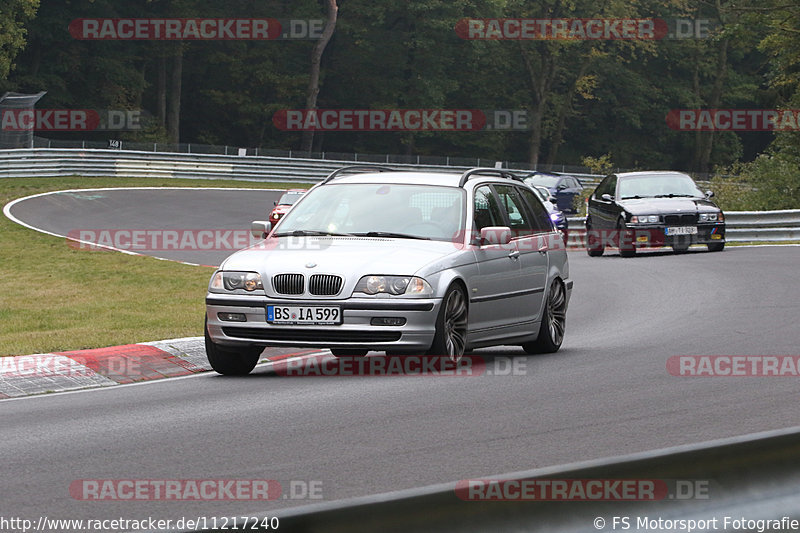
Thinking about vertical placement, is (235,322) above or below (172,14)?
below

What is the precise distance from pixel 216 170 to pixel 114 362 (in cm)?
4757

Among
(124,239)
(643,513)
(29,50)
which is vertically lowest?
(124,239)

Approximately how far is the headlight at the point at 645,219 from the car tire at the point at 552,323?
1341 cm

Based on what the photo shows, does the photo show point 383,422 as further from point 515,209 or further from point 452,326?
point 515,209

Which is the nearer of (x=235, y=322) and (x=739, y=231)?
(x=235, y=322)

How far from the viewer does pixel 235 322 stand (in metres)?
9.73

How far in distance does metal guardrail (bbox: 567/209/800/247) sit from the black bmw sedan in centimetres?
406

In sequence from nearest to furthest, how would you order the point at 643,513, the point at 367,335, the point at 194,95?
the point at 643,513
the point at 367,335
the point at 194,95

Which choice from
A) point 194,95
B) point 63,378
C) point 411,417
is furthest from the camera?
point 194,95

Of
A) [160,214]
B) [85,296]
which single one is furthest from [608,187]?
[160,214]

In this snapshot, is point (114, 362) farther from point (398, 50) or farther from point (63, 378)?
point (398, 50)

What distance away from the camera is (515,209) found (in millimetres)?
12031

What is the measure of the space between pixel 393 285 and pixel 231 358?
1595mm

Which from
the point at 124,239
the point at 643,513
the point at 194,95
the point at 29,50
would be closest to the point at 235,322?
the point at 643,513
